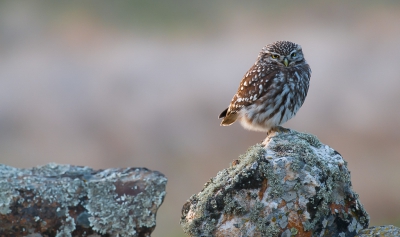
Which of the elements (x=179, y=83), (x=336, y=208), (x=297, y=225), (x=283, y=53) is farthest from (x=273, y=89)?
(x=179, y=83)

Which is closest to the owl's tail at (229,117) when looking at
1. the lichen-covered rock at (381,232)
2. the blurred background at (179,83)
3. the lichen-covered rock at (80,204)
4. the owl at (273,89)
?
the owl at (273,89)

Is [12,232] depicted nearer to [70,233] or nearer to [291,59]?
[70,233]

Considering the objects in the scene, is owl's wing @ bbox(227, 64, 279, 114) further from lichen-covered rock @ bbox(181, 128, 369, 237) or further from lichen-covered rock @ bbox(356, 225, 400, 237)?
lichen-covered rock @ bbox(356, 225, 400, 237)

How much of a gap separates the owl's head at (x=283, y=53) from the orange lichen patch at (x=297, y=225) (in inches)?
110

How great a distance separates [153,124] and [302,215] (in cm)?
866

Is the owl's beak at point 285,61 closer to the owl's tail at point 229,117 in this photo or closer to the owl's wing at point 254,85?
the owl's wing at point 254,85

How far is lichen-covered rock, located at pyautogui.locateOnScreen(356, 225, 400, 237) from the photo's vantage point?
11.7 feet

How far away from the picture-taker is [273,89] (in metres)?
6.15

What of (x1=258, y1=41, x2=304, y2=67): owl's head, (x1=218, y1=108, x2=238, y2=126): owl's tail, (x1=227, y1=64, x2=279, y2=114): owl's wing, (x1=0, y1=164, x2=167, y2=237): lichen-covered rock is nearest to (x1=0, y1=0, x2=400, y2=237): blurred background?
(x1=218, y1=108, x2=238, y2=126): owl's tail

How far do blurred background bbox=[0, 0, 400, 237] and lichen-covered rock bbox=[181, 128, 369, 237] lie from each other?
4.61 metres

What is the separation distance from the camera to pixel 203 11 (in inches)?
678

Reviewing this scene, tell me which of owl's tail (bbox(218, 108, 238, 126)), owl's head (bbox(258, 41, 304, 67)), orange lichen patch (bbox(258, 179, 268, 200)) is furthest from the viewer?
owl's tail (bbox(218, 108, 238, 126))

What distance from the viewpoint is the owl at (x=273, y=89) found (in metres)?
Result: 6.12

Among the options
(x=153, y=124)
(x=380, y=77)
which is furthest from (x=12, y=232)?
(x=380, y=77)
